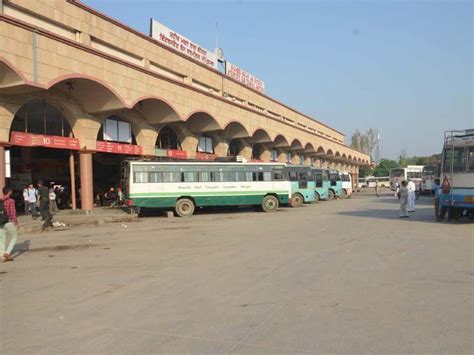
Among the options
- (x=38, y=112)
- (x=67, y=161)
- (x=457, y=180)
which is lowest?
(x=457, y=180)

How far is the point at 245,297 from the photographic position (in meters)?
6.05

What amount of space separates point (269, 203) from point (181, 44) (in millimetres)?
14449

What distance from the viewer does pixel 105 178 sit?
107ft

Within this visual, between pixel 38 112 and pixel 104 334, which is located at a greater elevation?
pixel 38 112

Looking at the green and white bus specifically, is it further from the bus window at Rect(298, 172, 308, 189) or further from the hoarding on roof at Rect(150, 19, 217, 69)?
the hoarding on roof at Rect(150, 19, 217, 69)

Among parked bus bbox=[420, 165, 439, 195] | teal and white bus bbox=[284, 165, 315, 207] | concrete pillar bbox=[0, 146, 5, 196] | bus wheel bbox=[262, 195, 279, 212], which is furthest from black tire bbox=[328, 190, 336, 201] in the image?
concrete pillar bbox=[0, 146, 5, 196]

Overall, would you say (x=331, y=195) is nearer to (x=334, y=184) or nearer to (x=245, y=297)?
(x=334, y=184)

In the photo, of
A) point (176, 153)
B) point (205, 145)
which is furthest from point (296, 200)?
point (205, 145)

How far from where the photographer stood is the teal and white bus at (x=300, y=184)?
26.7 meters

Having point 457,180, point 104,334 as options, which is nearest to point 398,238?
point 457,180

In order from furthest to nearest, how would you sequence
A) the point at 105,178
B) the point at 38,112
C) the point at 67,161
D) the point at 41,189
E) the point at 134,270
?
the point at 105,178
the point at 67,161
the point at 38,112
the point at 41,189
the point at 134,270

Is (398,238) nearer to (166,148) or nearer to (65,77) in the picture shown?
(65,77)

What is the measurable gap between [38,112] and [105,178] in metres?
11.8

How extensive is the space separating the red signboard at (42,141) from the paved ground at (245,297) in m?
8.95
